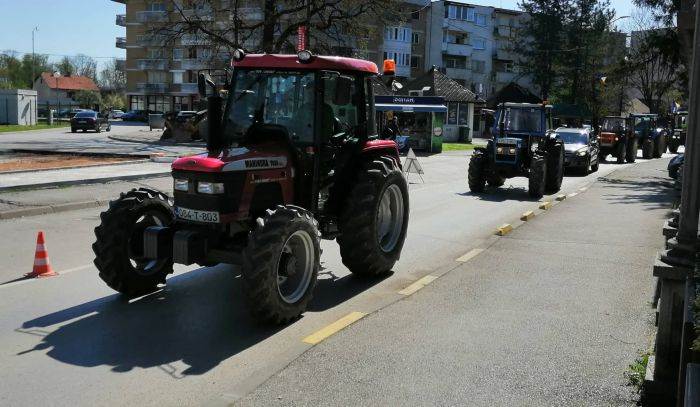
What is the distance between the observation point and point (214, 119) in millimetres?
6723

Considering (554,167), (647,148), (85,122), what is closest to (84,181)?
(554,167)

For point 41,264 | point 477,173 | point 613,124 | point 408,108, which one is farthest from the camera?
point 408,108

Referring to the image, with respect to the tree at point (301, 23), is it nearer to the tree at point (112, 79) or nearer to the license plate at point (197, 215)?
the license plate at point (197, 215)

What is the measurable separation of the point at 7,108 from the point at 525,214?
166 feet

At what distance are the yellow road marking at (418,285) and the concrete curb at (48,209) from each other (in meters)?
8.09

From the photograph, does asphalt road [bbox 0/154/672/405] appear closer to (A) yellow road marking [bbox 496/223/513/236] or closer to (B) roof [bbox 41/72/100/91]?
(A) yellow road marking [bbox 496/223/513/236]

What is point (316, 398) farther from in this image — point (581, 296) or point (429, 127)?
point (429, 127)

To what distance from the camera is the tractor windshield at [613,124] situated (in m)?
32.3

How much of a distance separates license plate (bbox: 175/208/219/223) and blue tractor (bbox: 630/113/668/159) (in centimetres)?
3547

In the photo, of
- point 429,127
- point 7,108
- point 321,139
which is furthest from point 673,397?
point 7,108

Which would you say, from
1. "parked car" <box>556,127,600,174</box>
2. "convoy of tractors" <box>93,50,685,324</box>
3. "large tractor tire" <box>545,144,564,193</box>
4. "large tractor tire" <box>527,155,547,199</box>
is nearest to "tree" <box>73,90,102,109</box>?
"parked car" <box>556,127,600,174</box>

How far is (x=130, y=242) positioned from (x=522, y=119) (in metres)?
13.8

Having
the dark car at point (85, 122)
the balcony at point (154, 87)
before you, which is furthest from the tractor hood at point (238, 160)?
the balcony at point (154, 87)

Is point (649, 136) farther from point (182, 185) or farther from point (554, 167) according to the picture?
point (182, 185)
